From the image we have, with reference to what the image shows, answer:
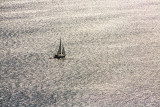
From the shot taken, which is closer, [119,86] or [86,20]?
[119,86]

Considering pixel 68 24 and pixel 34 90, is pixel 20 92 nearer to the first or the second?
pixel 34 90

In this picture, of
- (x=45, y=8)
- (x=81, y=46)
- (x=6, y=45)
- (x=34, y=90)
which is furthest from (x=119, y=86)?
(x=45, y=8)

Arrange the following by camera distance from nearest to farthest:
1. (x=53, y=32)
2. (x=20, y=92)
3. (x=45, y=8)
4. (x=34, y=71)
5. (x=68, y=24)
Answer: (x=20, y=92) → (x=34, y=71) → (x=53, y=32) → (x=68, y=24) → (x=45, y=8)

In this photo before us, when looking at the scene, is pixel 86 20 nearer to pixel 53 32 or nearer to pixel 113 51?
pixel 53 32

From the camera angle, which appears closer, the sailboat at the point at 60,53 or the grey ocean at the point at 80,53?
the grey ocean at the point at 80,53

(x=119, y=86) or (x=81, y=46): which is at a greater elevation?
(x=81, y=46)

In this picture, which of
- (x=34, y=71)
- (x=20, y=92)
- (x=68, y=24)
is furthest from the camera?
(x=68, y=24)

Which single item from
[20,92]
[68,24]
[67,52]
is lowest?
[20,92]

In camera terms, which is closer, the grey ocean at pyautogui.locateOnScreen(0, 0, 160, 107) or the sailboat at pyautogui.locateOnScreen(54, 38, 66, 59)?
the grey ocean at pyautogui.locateOnScreen(0, 0, 160, 107)
